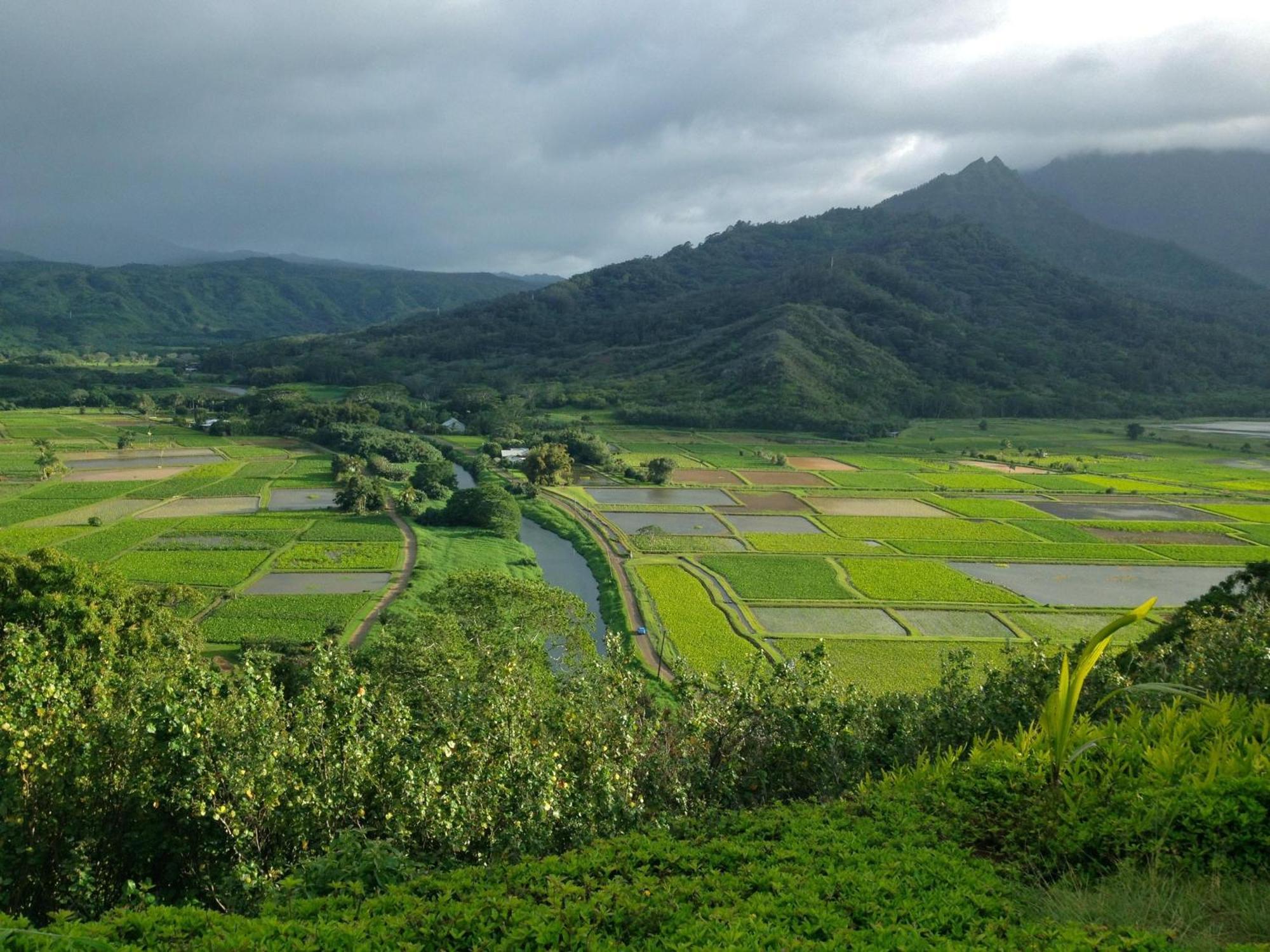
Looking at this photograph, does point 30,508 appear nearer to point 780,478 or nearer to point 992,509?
point 780,478

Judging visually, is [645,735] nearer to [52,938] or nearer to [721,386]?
[52,938]

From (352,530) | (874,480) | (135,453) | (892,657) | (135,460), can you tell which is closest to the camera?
(892,657)

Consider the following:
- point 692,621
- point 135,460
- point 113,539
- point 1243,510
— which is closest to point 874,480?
point 1243,510

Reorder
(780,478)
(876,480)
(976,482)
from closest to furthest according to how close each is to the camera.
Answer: (876,480) → (976,482) → (780,478)

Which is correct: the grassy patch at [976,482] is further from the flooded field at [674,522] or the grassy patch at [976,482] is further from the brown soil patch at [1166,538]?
the flooded field at [674,522]

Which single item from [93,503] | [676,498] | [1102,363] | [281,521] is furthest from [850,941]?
[1102,363]
